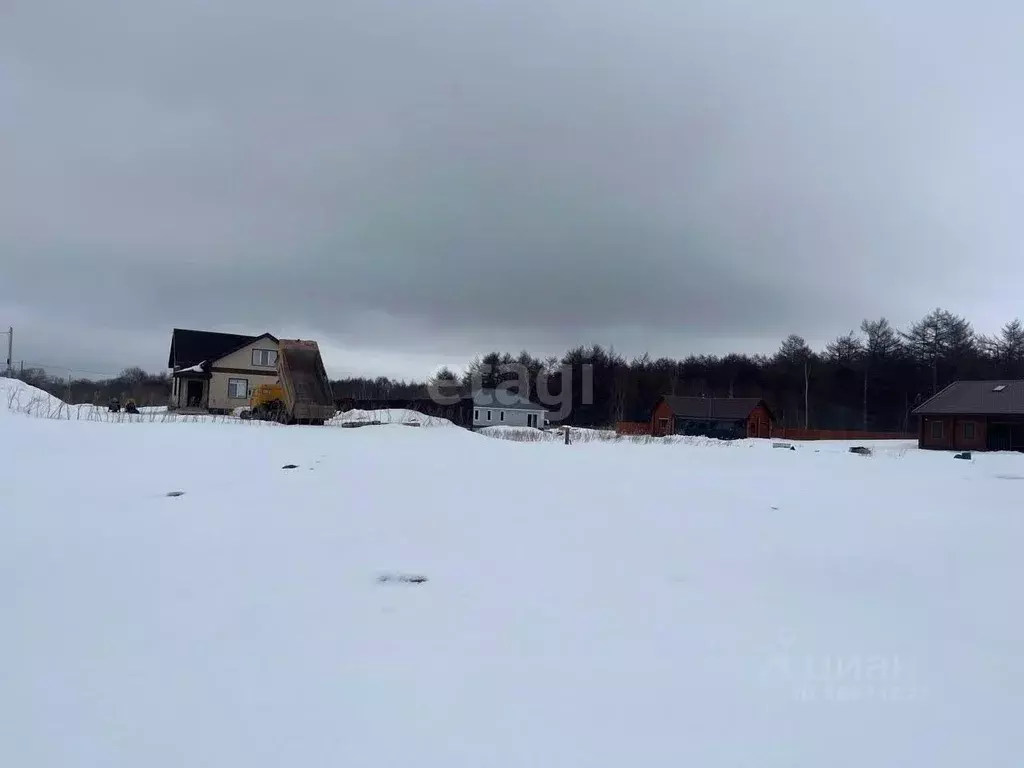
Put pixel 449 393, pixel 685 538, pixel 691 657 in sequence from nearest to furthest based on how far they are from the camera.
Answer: pixel 691 657
pixel 685 538
pixel 449 393

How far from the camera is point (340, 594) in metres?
3.87

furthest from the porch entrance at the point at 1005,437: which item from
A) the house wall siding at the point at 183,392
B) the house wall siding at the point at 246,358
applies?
the house wall siding at the point at 183,392

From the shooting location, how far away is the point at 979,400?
106 ft

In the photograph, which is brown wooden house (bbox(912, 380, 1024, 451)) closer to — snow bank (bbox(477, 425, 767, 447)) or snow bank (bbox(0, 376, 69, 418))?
snow bank (bbox(477, 425, 767, 447))

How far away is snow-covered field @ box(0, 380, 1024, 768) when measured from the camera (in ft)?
8.04

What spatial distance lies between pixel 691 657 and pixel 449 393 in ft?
192

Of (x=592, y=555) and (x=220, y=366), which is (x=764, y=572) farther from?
(x=220, y=366)

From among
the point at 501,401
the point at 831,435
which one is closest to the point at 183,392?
the point at 501,401

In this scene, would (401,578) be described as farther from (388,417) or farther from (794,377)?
(794,377)

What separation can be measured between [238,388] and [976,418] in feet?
122

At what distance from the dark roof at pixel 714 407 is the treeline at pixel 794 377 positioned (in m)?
12.1

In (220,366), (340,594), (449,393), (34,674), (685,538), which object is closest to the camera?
(34,674)

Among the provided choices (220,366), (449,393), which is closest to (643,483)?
(220,366)

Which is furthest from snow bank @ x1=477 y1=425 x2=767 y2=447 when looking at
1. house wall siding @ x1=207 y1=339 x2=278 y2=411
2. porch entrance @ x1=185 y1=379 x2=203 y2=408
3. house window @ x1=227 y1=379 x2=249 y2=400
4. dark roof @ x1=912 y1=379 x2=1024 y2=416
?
porch entrance @ x1=185 y1=379 x2=203 y2=408
